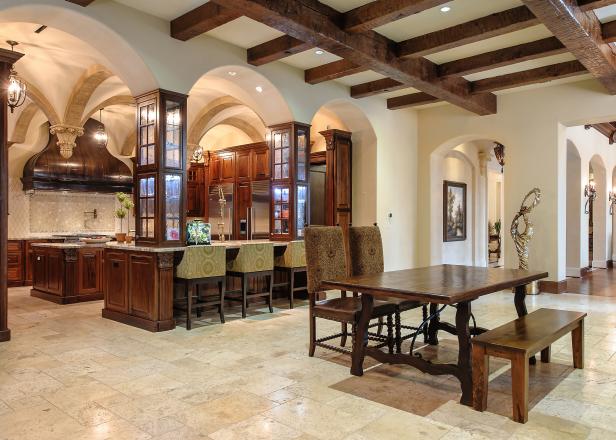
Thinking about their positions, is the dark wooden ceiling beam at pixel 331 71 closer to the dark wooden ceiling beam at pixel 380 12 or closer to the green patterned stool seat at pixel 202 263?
the dark wooden ceiling beam at pixel 380 12

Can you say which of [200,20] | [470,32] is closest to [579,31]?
[470,32]

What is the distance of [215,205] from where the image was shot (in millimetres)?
10383

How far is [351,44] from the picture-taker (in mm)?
4977

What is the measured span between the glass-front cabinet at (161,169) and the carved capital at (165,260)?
0.18 meters

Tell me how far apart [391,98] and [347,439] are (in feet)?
22.2

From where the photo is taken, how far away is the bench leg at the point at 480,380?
9.29 ft

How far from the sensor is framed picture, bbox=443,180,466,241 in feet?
32.3

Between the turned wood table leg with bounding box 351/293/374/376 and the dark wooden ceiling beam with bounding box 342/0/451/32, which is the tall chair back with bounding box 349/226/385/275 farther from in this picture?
the dark wooden ceiling beam with bounding box 342/0/451/32

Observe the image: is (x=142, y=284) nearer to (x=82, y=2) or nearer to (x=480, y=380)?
(x=82, y=2)

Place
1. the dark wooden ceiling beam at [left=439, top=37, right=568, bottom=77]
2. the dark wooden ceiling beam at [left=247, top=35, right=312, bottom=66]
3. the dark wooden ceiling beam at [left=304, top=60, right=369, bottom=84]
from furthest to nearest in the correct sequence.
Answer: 1. the dark wooden ceiling beam at [left=304, top=60, right=369, bottom=84]
2. the dark wooden ceiling beam at [left=439, top=37, right=568, bottom=77]
3. the dark wooden ceiling beam at [left=247, top=35, right=312, bottom=66]

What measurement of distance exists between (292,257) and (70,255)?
3210 mm

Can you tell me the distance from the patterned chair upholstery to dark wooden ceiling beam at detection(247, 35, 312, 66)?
2.33m

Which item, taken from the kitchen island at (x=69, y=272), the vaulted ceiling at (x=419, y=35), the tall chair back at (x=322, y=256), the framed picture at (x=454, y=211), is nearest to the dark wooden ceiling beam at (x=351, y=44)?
the vaulted ceiling at (x=419, y=35)

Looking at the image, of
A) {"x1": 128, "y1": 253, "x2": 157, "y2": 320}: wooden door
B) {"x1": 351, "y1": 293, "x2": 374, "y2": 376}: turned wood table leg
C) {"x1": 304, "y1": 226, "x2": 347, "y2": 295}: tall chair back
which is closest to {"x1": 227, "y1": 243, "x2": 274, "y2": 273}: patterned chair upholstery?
{"x1": 128, "y1": 253, "x2": 157, "y2": 320}: wooden door
